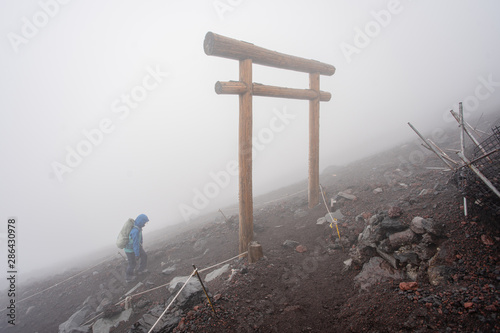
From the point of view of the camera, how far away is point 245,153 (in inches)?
192

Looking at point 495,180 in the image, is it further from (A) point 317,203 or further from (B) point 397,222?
(A) point 317,203

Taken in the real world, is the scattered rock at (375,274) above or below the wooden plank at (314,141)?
below

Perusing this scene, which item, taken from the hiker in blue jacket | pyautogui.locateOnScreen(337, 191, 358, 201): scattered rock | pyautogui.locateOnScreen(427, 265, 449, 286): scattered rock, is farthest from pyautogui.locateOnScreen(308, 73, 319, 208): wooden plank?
the hiker in blue jacket

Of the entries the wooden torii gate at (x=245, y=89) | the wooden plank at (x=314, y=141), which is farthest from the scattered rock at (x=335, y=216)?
the wooden torii gate at (x=245, y=89)

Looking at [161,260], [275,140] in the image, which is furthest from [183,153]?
[161,260]

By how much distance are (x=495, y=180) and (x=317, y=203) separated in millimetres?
4483

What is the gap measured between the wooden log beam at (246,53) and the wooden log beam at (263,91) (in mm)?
618

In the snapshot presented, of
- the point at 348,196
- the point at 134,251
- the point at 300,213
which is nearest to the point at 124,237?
the point at 134,251

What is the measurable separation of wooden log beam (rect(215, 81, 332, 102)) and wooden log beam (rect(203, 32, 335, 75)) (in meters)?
0.62

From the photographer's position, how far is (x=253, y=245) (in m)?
4.72

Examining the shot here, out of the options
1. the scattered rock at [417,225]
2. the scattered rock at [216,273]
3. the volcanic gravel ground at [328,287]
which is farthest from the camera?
the scattered rock at [216,273]

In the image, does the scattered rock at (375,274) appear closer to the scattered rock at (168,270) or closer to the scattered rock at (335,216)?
the scattered rock at (335,216)

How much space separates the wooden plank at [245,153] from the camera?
15.9ft

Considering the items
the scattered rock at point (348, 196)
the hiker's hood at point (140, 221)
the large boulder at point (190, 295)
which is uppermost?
the hiker's hood at point (140, 221)
